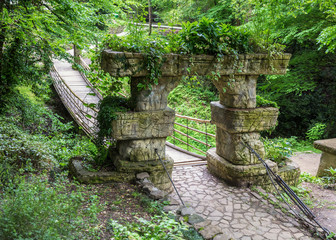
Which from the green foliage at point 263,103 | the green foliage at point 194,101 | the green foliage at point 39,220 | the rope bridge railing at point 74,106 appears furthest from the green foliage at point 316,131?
the green foliage at point 39,220

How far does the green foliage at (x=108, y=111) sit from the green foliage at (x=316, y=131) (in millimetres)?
10166

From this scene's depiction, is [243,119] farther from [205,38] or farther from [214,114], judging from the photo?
[205,38]

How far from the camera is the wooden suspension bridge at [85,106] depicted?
769cm

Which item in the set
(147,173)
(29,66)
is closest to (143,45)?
(147,173)

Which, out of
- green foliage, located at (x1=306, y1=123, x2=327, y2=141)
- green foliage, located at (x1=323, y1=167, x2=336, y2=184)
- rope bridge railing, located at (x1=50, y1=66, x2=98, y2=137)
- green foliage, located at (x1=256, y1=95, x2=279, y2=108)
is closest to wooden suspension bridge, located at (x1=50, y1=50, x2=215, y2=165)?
rope bridge railing, located at (x1=50, y1=66, x2=98, y2=137)

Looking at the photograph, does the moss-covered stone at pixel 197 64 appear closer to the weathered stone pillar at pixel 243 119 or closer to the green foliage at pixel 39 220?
→ the weathered stone pillar at pixel 243 119

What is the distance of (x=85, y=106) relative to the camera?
8.47 metres

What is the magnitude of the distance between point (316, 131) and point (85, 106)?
9.78m

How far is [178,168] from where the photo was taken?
7.16 metres

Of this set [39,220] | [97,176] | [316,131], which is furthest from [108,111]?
[316,131]

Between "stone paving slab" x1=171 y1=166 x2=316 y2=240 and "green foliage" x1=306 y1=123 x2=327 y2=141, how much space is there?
8024mm

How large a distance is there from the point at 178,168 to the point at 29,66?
13.9 feet

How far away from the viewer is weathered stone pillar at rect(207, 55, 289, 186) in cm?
565

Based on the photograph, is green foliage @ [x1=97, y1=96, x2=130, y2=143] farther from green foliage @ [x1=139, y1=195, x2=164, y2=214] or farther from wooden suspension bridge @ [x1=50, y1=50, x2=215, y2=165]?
green foliage @ [x1=139, y1=195, x2=164, y2=214]
